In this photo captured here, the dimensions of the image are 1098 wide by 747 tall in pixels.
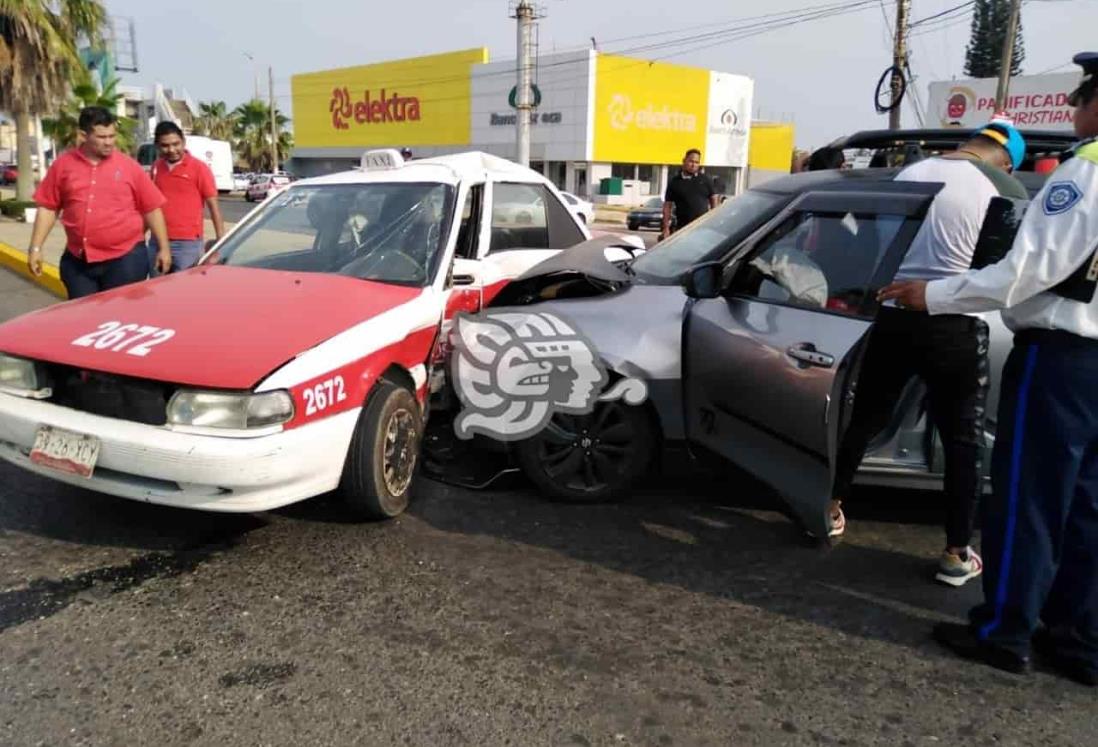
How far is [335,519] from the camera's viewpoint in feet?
12.3

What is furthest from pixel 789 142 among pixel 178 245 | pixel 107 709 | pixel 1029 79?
pixel 107 709

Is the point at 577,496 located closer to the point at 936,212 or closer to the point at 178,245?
the point at 936,212

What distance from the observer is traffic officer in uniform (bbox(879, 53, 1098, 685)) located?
2424 mm

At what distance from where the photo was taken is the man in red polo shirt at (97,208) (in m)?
5.12

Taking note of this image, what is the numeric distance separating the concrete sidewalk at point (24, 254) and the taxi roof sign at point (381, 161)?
4.04m

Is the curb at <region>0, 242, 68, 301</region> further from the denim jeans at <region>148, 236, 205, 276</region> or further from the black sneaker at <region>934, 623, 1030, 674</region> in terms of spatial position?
the black sneaker at <region>934, 623, 1030, 674</region>

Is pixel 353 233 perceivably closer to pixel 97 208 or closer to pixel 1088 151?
pixel 97 208

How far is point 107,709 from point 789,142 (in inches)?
2083

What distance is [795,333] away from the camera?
10.7 feet

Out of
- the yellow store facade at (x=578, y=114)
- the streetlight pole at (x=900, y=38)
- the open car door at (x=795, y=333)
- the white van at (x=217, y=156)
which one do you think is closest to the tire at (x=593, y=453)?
the open car door at (x=795, y=333)

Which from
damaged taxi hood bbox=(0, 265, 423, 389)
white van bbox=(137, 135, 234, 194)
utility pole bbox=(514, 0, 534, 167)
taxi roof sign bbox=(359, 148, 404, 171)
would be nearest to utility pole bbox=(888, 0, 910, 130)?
utility pole bbox=(514, 0, 534, 167)

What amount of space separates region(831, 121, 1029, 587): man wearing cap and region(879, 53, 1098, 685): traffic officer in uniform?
1.09 feet

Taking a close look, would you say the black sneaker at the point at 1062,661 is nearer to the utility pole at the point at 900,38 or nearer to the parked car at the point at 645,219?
the utility pole at the point at 900,38

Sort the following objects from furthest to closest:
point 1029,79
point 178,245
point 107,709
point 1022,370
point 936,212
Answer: point 1029,79
point 178,245
point 936,212
point 1022,370
point 107,709
